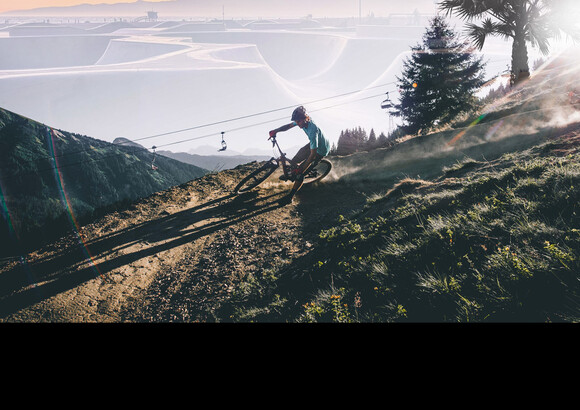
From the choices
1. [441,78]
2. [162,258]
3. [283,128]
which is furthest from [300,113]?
[441,78]

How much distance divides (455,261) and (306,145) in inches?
293

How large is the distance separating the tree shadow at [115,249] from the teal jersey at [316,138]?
256 centimetres

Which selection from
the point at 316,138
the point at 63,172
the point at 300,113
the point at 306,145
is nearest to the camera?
the point at 300,113

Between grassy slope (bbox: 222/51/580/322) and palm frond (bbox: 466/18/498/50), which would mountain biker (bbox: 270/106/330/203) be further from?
palm frond (bbox: 466/18/498/50)

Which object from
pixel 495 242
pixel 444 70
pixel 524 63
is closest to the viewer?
pixel 495 242

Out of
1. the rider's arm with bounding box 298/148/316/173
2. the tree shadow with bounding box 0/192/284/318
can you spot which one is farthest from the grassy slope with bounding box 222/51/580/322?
the tree shadow with bounding box 0/192/284/318

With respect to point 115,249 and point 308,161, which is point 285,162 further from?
point 115,249

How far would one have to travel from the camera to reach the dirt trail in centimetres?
544

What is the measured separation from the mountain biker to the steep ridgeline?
98.1m

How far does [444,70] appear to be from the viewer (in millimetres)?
23484

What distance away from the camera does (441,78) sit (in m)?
23.5
